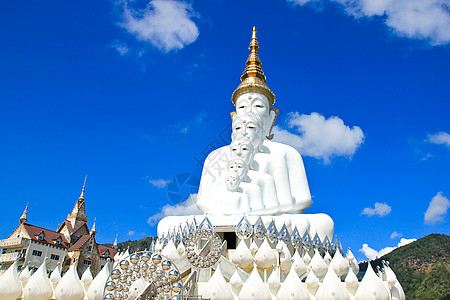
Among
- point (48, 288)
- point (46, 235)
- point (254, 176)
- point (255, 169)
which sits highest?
point (46, 235)

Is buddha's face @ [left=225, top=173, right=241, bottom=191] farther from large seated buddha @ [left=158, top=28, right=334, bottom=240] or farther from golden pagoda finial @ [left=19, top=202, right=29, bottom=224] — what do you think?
golden pagoda finial @ [left=19, top=202, right=29, bottom=224]

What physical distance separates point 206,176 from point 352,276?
40.5 ft

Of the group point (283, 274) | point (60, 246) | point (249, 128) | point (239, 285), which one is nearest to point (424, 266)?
point (249, 128)

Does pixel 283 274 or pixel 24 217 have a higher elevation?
pixel 24 217

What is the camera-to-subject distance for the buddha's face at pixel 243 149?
67.1 ft

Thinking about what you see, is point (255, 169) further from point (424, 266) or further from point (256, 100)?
point (424, 266)

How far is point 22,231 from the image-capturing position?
94.9 ft

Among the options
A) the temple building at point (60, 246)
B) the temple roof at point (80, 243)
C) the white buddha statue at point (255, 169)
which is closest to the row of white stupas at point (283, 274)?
the white buddha statue at point (255, 169)

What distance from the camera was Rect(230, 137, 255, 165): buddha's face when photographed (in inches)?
805

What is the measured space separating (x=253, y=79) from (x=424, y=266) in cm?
2867

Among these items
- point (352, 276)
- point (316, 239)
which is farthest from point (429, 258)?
point (352, 276)

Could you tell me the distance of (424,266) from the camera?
38.3 metres

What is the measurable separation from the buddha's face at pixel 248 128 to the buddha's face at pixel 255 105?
1367 millimetres

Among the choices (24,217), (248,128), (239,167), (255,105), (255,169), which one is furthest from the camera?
(24,217)
